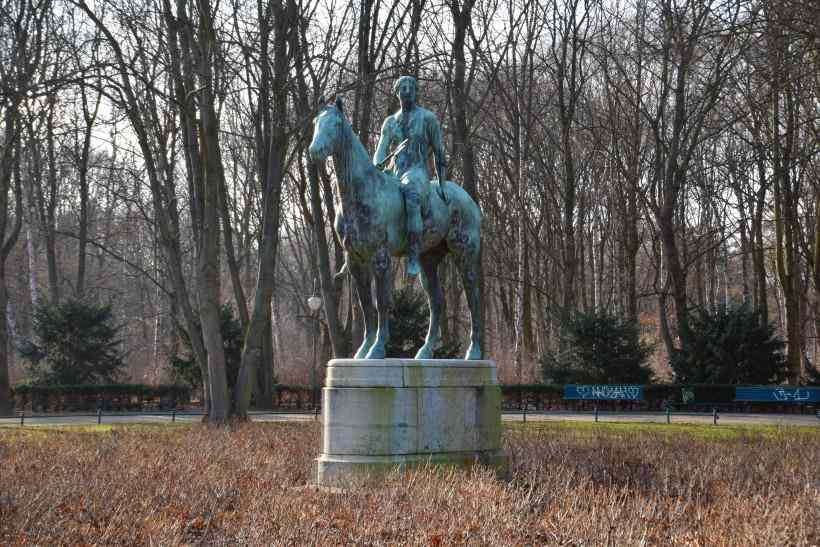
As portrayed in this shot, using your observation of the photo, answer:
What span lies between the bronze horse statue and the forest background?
2.18 meters

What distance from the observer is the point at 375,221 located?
11.1m

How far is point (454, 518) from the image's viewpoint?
7574 millimetres

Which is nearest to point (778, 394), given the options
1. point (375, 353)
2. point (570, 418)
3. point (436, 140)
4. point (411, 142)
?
point (570, 418)

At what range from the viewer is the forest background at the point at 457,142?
21453 mm

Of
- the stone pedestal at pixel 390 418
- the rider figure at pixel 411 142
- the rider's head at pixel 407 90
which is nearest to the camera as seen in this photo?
the stone pedestal at pixel 390 418

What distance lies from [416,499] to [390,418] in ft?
7.49

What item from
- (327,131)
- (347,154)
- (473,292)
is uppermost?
(327,131)

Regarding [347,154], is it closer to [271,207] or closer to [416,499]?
[416,499]

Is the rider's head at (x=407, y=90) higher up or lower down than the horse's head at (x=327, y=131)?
higher up

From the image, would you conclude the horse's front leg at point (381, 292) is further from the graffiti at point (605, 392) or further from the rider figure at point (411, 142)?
the graffiti at point (605, 392)

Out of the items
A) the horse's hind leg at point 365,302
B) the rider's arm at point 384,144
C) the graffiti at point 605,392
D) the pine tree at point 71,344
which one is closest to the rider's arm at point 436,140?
the rider's arm at point 384,144

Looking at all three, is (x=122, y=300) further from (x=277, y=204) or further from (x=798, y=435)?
(x=798, y=435)

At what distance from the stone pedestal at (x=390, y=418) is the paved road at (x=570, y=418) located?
45.1ft

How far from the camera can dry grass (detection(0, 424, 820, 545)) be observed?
707 cm
